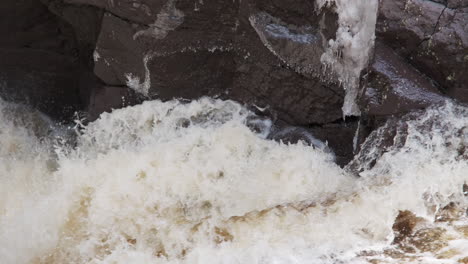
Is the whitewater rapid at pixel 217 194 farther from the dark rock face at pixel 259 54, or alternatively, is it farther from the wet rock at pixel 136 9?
the wet rock at pixel 136 9

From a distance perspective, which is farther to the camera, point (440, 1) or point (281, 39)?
point (281, 39)

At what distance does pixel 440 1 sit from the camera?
2.93m

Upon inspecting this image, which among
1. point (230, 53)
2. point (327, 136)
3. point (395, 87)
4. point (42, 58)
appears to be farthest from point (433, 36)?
point (42, 58)

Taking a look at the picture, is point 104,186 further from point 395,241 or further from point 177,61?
point 395,241

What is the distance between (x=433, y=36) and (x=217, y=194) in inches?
61.0

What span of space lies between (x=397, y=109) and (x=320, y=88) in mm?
545

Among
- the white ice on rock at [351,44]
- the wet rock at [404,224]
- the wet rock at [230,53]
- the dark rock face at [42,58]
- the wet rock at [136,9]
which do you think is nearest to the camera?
the wet rock at [404,224]

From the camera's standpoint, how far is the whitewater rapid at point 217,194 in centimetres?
273

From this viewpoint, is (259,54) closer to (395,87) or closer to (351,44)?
(351,44)

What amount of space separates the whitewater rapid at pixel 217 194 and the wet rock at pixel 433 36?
174 mm

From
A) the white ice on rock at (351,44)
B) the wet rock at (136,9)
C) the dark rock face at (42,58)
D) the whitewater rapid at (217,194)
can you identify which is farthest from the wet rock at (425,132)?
the dark rock face at (42,58)

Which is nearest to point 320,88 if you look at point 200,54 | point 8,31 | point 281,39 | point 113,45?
point 281,39

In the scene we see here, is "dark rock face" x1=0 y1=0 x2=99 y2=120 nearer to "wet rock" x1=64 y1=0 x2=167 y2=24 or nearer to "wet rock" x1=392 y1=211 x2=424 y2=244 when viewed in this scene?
"wet rock" x1=64 y1=0 x2=167 y2=24

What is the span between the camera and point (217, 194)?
11.0ft
